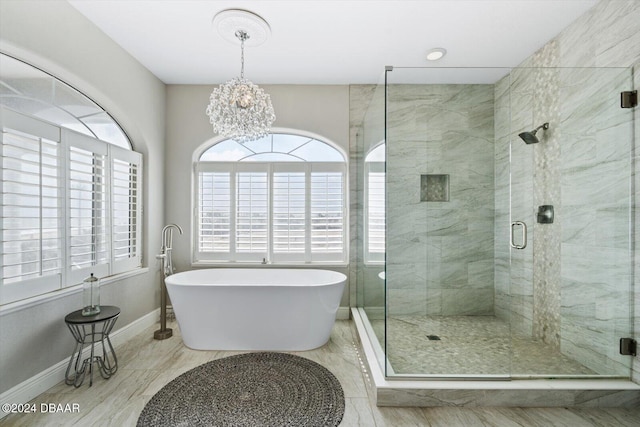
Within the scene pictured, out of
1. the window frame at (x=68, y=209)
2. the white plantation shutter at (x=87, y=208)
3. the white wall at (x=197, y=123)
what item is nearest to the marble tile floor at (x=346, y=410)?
the window frame at (x=68, y=209)

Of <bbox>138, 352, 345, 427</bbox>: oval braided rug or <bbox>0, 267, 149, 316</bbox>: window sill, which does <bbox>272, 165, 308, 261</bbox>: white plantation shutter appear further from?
<bbox>0, 267, 149, 316</bbox>: window sill

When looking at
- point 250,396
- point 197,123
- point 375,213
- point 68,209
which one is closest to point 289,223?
point 375,213

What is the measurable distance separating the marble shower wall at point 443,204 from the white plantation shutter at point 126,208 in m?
2.52

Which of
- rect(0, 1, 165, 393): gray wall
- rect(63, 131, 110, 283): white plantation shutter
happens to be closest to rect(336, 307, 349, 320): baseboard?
rect(0, 1, 165, 393): gray wall

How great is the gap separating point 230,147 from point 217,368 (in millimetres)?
2471

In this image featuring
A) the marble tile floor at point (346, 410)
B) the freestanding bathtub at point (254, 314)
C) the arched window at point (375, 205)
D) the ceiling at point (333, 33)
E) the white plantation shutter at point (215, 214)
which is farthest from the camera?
the white plantation shutter at point (215, 214)

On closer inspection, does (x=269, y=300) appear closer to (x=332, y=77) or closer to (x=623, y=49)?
(x=332, y=77)

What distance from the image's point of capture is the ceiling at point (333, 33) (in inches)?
84.1

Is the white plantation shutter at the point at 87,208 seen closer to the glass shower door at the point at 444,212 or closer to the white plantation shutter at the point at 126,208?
the white plantation shutter at the point at 126,208

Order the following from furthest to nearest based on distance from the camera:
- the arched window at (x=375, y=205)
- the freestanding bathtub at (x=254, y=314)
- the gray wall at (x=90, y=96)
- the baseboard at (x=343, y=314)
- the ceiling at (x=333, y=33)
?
the baseboard at (x=343, y=314) < the freestanding bathtub at (x=254, y=314) < the arched window at (x=375, y=205) < the ceiling at (x=333, y=33) < the gray wall at (x=90, y=96)

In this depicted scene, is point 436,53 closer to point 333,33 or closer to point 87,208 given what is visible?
point 333,33

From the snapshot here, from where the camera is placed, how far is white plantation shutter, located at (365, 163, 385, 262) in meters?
2.42

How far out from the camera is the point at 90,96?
2527mm

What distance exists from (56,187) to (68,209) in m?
0.19
